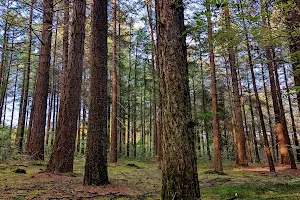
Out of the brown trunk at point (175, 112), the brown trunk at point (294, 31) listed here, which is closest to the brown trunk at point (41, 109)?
the brown trunk at point (175, 112)

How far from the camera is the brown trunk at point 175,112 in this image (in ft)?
10.3

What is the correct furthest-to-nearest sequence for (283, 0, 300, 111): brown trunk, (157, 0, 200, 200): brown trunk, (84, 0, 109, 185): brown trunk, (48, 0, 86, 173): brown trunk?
(48, 0, 86, 173): brown trunk, (84, 0, 109, 185): brown trunk, (283, 0, 300, 111): brown trunk, (157, 0, 200, 200): brown trunk

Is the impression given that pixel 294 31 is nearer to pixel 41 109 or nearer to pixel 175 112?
pixel 175 112

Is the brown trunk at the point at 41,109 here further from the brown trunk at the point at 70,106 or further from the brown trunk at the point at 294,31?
the brown trunk at the point at 294,31

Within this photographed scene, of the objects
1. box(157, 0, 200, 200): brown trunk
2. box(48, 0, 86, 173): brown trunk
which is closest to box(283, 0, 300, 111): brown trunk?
box(157, 0, 200, 200): brown trunk

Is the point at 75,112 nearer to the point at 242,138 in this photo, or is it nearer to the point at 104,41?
the point at 104,41

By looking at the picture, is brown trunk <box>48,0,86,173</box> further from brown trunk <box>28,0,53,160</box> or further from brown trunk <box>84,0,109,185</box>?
brown trunk <box>28,0,53,160</box>

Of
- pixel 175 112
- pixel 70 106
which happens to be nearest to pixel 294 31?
pixel 175 112

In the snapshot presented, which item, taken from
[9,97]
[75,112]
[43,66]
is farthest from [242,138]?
[9,97]

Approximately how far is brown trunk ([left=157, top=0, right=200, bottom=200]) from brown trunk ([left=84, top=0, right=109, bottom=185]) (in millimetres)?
2574

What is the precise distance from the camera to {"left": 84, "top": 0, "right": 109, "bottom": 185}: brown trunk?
5343mm

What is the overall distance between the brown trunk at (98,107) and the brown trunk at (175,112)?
2.57 metres

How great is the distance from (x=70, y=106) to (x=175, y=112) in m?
4.63

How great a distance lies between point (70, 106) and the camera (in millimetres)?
6887
